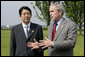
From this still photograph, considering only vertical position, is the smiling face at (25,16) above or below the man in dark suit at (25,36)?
above

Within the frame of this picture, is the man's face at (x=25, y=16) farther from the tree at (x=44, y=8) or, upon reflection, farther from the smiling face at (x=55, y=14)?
the tree at (x=44, y=8)

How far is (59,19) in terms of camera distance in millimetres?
3232

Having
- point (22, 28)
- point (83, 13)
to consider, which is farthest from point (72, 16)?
point (22, 28)

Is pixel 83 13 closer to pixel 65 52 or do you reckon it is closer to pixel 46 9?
pixel 46 9

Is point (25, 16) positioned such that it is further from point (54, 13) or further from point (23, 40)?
point (54, 13)

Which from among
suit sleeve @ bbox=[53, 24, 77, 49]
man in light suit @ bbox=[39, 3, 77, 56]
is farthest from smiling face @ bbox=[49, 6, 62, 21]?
suit sleeve @ bbox=[53, 24, 77, 49]

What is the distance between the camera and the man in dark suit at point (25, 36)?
11.8 ft

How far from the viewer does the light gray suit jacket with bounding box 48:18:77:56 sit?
3.06 metres

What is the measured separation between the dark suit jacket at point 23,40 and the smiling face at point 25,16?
0.17 meters

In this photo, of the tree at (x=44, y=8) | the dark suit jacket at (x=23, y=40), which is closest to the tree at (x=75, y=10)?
the tree at (x=44, y=8)

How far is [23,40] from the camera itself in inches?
144

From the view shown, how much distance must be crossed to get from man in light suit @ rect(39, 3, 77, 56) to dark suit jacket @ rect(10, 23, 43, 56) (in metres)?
0.43

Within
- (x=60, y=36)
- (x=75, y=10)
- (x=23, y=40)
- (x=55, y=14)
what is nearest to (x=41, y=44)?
(x=60, y=36)

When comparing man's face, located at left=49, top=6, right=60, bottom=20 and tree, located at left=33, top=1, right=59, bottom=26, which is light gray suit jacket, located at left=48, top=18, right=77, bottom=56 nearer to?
man's face, located at left=49, top=6, right=60, bottom=20
